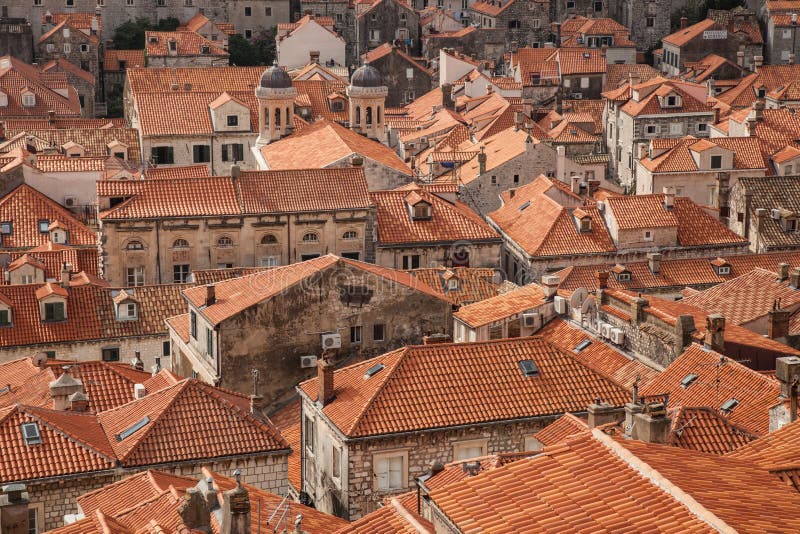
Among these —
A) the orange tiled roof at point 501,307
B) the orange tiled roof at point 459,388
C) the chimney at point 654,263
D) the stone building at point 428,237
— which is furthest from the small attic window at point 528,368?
the stone building at point 428,237

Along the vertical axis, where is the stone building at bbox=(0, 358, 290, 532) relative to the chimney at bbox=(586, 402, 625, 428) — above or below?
below

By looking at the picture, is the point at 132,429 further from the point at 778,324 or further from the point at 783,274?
the point at 783,274

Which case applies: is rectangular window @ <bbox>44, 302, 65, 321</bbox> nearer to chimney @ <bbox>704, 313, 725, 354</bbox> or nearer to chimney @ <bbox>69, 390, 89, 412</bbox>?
chimney @ <bbox>69, 390, 89, 412</bbox>

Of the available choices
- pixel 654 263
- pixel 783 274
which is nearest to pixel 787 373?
pixel 783 274

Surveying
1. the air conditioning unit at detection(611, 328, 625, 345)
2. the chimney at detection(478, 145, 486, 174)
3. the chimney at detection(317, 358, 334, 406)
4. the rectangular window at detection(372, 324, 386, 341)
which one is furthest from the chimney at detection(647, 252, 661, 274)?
the chimney at detection(317, 358, 334, 406)

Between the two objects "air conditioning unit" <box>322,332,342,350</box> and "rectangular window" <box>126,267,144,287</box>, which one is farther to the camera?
"rectangular window" <box>126,267,144,287</box>
